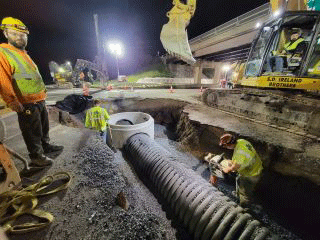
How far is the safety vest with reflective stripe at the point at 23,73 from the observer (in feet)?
8.31

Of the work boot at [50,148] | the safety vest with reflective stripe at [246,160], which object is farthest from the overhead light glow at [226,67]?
the work boot at [50,148]

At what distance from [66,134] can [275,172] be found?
5.10m

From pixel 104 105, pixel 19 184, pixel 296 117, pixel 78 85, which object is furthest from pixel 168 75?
pixel 19 184

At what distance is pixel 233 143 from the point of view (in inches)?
147

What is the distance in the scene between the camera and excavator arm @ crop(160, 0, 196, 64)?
37.9ft

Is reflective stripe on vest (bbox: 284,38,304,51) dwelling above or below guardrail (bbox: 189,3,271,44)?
below

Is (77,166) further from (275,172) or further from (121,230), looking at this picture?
(275,172)

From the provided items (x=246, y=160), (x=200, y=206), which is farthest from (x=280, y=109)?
(x=200, y=206)

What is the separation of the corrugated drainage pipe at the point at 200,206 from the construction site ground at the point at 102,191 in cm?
49

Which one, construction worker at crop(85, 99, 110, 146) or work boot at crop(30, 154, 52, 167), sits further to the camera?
construction worker at crop(85, 99, 110, 146)

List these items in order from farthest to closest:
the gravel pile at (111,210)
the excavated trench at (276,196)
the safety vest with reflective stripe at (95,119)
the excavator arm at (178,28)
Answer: the excavator arm at (178,28)
the safety vest with reflective stripe at (95,119)
the excavated trench at (276,196)
the gravel pile at (111,210)

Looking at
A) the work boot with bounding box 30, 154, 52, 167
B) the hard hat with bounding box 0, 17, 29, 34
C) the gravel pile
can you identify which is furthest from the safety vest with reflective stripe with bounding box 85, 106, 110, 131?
the hard hat with bounding box 0, 17, 29, 34

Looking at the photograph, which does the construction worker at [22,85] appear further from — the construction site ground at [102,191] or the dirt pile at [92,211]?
the dirt pile at [92,211]

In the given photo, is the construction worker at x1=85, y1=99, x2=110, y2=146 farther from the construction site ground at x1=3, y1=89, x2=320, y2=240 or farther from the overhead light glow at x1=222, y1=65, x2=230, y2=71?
the overhead light glow at x1=222, y1=65, x2=230, y2=71
